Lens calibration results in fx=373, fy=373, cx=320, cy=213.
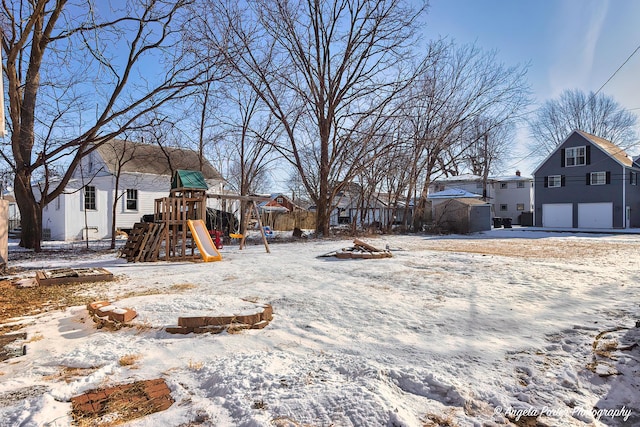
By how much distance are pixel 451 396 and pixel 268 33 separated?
61.3 feet

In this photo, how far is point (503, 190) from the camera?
45875 millimetres

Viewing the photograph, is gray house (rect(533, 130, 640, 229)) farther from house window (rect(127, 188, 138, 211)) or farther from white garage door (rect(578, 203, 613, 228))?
house window (rect(127, 188, 138, 211))

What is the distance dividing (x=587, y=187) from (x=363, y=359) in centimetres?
3456

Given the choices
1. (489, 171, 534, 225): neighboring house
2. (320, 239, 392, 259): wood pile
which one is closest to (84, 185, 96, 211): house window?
(320, 239, 392, 259): wood pile

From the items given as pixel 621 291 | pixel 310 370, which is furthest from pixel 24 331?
pixel 621 291

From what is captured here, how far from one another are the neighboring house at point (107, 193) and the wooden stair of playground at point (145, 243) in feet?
26.2

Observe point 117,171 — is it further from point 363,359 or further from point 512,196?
point 512,196

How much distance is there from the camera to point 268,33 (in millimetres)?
18016

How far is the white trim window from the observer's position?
2094 cm

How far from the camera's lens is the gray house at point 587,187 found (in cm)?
2878

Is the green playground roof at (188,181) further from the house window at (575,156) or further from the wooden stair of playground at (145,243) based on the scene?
the house window at (575,156)

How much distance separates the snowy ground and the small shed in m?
20.0

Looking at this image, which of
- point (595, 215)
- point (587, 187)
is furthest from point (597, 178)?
point (595, 215)

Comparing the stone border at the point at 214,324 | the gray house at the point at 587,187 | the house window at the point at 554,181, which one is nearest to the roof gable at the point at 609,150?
the gray house at the point at 587,187
